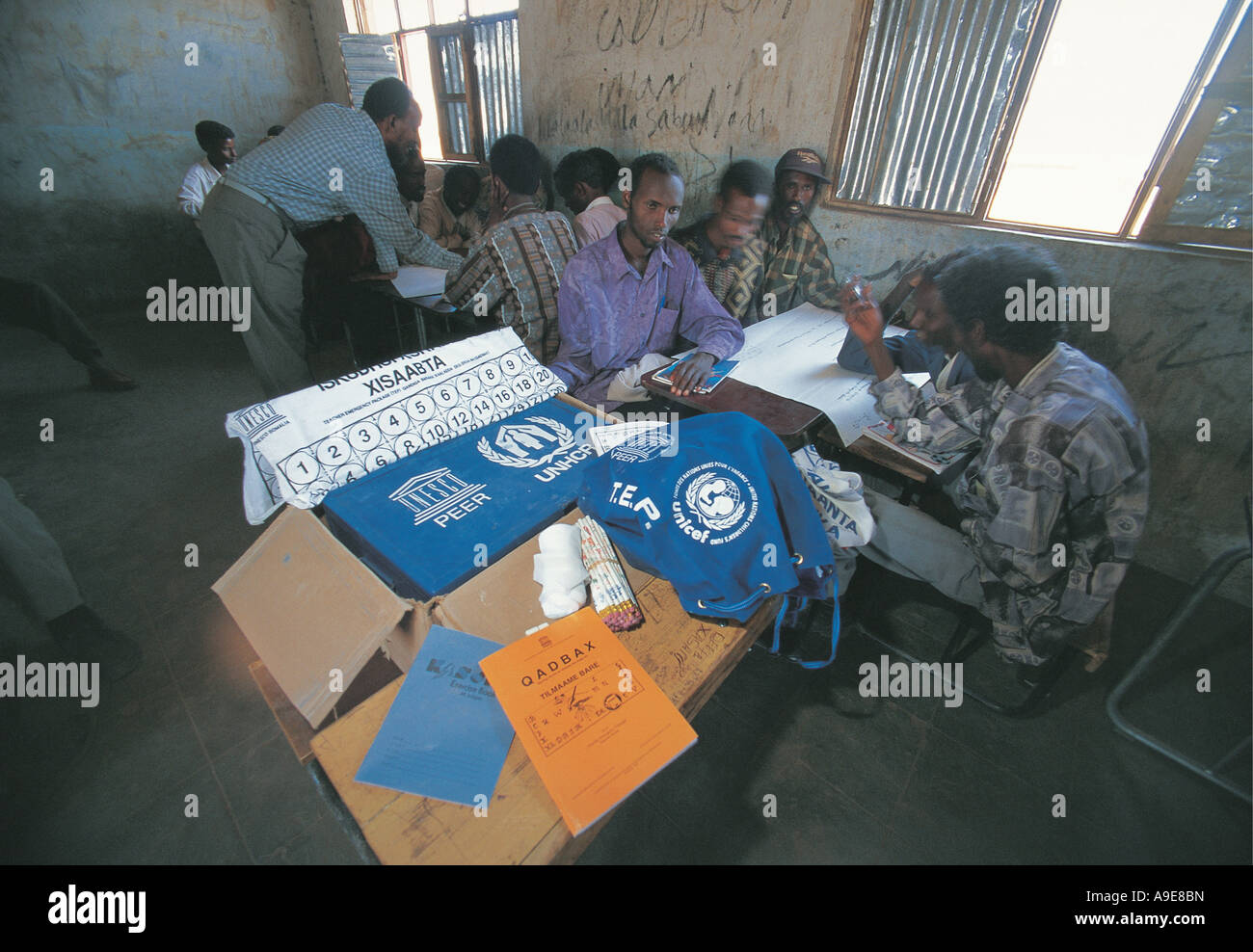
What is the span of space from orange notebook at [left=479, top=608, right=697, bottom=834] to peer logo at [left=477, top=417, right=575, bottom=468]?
63 centimetres

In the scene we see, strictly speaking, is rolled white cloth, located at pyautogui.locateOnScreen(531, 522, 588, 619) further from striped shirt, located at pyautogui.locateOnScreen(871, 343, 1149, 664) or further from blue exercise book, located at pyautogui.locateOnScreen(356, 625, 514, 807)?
striped shirt, located at pyautogui.locateOnScreen(871, 343, 1149, 664)

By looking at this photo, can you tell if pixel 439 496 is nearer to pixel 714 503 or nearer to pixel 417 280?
pixel 714 503

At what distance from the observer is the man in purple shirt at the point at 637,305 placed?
2.16 meters

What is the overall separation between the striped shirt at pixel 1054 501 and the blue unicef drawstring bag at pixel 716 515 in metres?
0.62

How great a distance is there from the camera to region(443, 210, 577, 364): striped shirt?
8.23 ft

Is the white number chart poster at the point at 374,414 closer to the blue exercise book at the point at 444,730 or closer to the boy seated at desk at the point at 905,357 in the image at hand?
the blue exercise book at the point at 444,730

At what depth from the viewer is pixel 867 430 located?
1805 millimetres

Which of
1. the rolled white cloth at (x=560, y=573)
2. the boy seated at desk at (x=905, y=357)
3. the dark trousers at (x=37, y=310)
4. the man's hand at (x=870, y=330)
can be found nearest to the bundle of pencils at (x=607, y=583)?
the rolled white cloth at (x=560, y=573)

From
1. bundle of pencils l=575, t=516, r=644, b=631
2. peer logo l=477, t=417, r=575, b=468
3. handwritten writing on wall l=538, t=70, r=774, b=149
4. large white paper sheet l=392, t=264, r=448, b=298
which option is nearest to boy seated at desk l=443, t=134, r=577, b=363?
large white paper sheet l=392, t=264, r=448, b=298

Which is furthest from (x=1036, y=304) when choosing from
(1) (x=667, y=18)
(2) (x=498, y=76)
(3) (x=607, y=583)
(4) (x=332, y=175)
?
(2) (x=498, y=76)

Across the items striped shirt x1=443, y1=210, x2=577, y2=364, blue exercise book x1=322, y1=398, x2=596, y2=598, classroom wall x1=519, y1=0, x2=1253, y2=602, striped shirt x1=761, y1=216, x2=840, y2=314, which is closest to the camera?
blue exercise book x1=322, y1=398, x2=596, y2=598

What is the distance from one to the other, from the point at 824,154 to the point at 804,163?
0.17 meters
